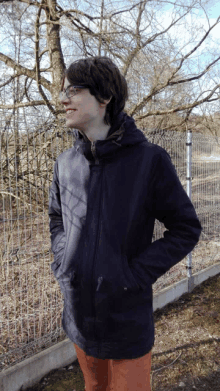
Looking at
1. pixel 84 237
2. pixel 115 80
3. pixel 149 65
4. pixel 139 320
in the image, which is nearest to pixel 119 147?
pixel 115 80

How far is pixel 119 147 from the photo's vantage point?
1307 millimetres

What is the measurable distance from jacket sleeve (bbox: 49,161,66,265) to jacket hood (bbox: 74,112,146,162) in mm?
323

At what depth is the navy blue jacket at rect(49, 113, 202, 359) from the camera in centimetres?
126

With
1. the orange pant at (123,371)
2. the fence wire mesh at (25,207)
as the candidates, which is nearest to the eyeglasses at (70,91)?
the fence wire mesh at (25,207)

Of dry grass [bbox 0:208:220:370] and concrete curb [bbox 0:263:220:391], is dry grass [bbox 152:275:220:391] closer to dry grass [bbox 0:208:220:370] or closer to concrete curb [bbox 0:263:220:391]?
concrete curb [bbox 0:263:220:391]

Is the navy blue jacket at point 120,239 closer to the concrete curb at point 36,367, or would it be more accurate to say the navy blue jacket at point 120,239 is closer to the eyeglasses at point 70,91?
the eyeglasses at point 70,91

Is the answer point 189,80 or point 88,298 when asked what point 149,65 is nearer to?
point 189,80

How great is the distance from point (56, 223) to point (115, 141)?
0.62 metres

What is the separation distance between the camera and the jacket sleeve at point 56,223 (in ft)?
4.98

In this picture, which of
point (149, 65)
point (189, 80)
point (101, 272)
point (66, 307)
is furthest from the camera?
point (189, 80)

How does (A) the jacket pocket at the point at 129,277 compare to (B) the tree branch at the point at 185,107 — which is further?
(B) the tree branch at the point at 185,107

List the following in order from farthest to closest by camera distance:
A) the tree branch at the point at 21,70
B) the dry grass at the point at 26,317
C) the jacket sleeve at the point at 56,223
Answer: the tree branch at the point at 21,70 → the dry grass at the point at 26,317 → the jacket sleeve at the point at 56,223

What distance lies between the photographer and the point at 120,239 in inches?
50.1

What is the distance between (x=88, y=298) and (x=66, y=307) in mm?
230
